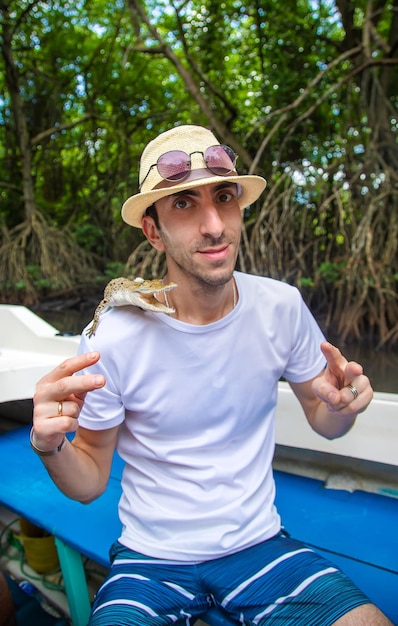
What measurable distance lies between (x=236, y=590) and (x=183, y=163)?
0.84 meters

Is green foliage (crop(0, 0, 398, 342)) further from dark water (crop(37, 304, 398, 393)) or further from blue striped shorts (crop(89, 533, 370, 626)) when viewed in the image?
blue striped shorts (crop(89, 533, 370, 626))

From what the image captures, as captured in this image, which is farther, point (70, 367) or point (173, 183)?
point (173, 183)

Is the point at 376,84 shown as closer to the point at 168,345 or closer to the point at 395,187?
the point at 395,187

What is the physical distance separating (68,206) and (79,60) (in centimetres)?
235

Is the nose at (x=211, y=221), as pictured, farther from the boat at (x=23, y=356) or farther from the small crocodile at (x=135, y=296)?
the boat at (x=23, y=356)

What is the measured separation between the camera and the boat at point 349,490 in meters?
1.19

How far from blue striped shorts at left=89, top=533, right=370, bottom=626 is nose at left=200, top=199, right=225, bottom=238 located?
0.65 m

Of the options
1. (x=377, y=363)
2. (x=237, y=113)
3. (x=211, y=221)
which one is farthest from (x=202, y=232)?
(x=237, y=113)

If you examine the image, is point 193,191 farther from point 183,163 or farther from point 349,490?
point 349,490

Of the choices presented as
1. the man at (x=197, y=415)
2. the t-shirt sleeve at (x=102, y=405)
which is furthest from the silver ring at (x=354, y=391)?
the t-shirt sleeve at (x=102, y=405)

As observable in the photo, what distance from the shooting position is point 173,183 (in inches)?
40.3

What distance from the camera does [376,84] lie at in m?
3.96

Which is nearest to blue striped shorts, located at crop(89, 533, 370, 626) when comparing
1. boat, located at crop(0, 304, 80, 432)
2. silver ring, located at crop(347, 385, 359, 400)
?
silver ring, located at crop(347, 385, 359, 400)

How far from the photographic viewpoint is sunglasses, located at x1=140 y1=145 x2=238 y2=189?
1.02 m
